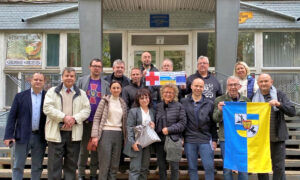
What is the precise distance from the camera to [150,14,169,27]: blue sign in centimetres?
1028

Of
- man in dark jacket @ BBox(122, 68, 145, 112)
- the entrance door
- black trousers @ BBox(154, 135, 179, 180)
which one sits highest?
the entrance door

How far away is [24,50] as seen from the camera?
10.8 meters

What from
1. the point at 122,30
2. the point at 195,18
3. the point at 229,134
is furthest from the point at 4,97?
the point at 229,134

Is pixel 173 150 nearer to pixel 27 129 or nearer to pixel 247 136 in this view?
pixel 247 136

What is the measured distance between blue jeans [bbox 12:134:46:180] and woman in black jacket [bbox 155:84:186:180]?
6.20 ft

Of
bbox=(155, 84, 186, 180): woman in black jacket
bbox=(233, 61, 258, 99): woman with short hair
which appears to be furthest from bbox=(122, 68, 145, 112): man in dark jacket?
bbox=(233, 61, 258, 99): woman with short hair

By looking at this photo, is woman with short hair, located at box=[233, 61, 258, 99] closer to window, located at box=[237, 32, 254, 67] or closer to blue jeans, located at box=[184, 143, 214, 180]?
blue jeans, located at box=[184, 143, 214, 180]

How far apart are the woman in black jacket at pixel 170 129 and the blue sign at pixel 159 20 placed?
612cm

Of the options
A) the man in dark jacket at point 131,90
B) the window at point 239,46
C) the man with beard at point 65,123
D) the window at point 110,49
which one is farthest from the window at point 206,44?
the man with beard at point 65,123

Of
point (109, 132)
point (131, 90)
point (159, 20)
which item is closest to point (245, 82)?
point (131, 90)

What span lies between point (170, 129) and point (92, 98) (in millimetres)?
1458

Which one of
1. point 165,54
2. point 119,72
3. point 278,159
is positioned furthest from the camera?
point 165,54

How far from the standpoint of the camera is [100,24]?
281 inches

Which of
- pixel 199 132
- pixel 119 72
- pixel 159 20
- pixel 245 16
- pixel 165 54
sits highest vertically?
pixel 245 16
